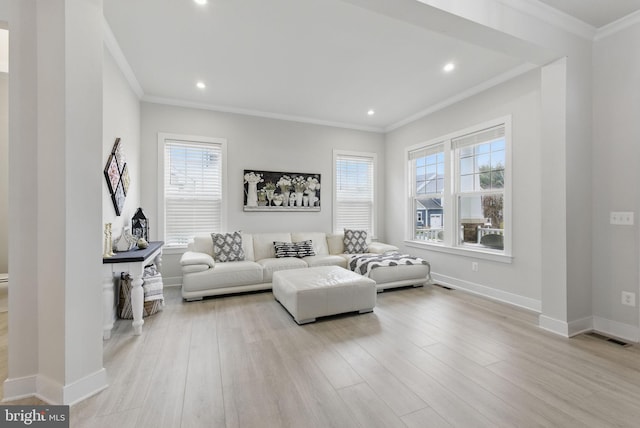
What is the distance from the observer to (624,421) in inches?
60.2

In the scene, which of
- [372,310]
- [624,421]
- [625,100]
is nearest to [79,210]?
[372,310]

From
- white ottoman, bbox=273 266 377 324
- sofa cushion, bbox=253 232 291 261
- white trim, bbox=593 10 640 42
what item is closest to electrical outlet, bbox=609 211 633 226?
white trim, bbox=593 10 640 42

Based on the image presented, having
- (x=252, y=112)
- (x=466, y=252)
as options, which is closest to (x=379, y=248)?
(x=466, y=252)

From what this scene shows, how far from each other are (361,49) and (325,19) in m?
0.62

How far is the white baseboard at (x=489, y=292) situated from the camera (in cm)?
329

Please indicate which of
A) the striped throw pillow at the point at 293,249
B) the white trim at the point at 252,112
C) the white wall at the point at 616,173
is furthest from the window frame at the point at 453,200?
the striped throw pillow at the point at 293,249

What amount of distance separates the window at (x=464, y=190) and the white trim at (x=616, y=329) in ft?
3.46

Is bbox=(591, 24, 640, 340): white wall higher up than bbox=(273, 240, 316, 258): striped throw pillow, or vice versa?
bbox=(591, 24, 640, 340): white wall

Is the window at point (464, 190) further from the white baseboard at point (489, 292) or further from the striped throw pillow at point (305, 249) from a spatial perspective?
the striped throw pillow at point (305, 249)

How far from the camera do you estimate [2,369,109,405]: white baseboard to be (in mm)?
1631

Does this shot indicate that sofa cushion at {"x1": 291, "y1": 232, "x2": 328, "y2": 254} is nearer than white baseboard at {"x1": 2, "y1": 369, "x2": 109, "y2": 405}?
No

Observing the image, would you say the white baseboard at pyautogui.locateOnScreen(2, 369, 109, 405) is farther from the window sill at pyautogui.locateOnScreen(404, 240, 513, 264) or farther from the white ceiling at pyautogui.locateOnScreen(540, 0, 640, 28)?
the white ceiling at pyautogui.locateOnScreen(540, 0, 640, 28)

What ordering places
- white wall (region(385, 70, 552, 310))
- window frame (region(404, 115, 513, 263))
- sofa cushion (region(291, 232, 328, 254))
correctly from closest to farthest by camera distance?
white wall (region(385, 70, 552, 310)) < window frame (region(404, 115, 513, 263)) < sofa cushion (region(291, 232, 328, 254))

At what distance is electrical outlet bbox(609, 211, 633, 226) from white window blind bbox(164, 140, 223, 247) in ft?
16.2
